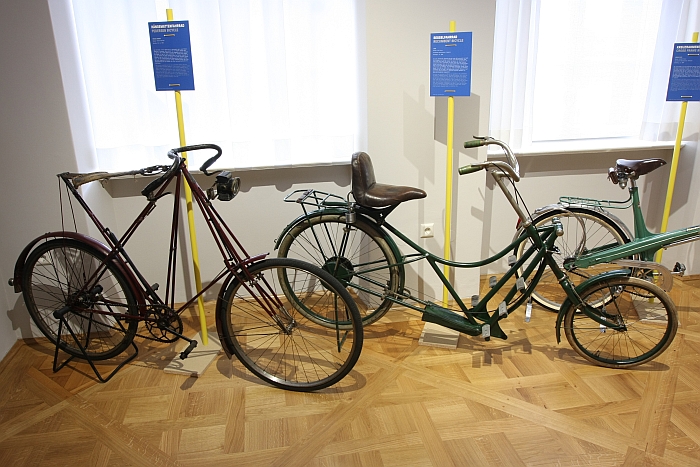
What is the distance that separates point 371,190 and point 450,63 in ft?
2.36

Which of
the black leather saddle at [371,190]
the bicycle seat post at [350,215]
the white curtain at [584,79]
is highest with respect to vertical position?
the white curtain at [584,79]

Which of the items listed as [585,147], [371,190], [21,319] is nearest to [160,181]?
[371,190]

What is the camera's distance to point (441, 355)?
8.68 ft

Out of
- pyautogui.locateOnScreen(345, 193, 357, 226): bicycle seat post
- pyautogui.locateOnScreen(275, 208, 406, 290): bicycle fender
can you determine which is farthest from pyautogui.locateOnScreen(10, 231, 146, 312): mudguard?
pyautogui.locateOnScreen(345, 193, 357, 226): bicycle seat post

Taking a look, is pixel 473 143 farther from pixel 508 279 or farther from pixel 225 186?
pixel 225 186

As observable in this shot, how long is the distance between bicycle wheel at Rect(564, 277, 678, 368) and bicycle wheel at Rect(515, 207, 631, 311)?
7.0 inches

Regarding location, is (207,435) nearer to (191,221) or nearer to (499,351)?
(191,221)

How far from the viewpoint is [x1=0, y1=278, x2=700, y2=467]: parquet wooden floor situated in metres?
2.00

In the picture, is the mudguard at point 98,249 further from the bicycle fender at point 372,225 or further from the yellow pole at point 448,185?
the yellow pole at point 448,185

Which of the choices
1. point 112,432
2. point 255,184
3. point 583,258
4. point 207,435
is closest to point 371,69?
point 255,184

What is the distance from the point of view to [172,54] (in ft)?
7.41

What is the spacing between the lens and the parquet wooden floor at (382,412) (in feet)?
6.56

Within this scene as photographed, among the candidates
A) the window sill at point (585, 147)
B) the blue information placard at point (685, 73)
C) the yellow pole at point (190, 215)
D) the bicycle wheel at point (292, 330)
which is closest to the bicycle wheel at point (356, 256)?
the bicycle wheel at point (292, 330)

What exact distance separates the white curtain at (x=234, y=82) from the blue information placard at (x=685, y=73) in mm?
1740
